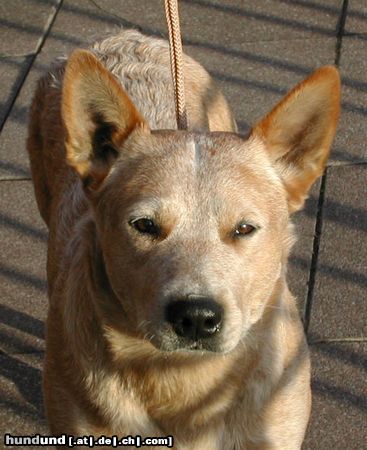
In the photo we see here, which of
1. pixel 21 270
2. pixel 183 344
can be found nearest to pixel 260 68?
pixel 21 270

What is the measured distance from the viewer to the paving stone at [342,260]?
5582mm

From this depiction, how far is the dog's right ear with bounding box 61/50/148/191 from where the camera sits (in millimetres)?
3895

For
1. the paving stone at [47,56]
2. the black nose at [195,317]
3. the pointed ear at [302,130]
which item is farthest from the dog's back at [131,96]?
the black nose at [195,317]

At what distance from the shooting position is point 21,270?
618 cm

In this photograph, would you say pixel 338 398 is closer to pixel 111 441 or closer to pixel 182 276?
pixel 111 441

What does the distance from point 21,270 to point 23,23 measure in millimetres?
2981

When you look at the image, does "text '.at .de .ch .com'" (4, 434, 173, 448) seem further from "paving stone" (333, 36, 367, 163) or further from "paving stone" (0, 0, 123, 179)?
"paving stone" (333, 36, 367, 163)

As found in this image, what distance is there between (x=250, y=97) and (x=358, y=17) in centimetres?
132

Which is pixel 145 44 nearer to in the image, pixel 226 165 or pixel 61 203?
pixel 61 203

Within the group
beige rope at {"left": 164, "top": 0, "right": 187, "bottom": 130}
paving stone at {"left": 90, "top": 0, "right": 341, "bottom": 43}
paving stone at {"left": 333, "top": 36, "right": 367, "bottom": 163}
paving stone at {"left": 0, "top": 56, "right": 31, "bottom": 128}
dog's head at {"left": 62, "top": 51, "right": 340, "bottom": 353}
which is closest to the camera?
dog's head at {"left": 62, "top": 51, "right": 340, "bottom": 353}

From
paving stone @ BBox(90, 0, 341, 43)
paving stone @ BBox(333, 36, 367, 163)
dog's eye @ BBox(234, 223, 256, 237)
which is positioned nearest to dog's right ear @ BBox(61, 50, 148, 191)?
dog's eye @ BBox(234, 223, 256, 237)

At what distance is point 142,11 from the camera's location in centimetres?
833

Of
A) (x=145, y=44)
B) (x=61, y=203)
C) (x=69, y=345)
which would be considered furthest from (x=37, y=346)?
(x=145, y=44)

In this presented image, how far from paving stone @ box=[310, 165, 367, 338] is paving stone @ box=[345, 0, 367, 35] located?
A: 1714mm
